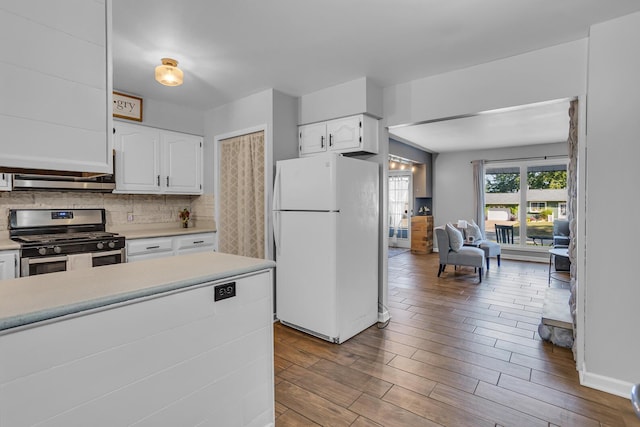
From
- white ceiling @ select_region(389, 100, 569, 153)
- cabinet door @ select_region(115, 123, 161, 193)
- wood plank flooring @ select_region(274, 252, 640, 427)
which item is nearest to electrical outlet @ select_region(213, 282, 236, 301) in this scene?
wood plank flooring @ select_region(274, 252, 640, 427)

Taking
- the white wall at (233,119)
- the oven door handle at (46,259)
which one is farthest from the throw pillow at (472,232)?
the oven door handle at (46,259)

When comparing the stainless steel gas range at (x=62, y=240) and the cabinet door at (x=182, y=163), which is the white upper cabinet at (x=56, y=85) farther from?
the cabinet door at (x=182, y=163)

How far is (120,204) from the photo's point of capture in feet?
12.8

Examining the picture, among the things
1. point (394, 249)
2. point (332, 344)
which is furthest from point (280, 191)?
point (394, 249)

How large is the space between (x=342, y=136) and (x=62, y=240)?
282 centimetres

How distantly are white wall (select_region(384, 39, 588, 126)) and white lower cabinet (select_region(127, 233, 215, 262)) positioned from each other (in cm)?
267

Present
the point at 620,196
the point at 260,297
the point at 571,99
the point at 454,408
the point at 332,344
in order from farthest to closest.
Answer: the point at 332,344 → the point at 571,99 → the point at 620,196 → the point at 454,408 → the point at 260,297

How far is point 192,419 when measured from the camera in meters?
1.42

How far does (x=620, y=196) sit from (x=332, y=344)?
2.43 m

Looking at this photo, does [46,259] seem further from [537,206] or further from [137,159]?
[537,206]

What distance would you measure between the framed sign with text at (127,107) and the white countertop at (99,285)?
8.40 ft

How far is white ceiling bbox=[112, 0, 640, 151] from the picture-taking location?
2.01m

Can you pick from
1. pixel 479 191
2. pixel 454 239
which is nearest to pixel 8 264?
pixel 454 239

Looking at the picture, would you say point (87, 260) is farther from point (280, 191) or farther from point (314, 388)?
point (314, 388)
